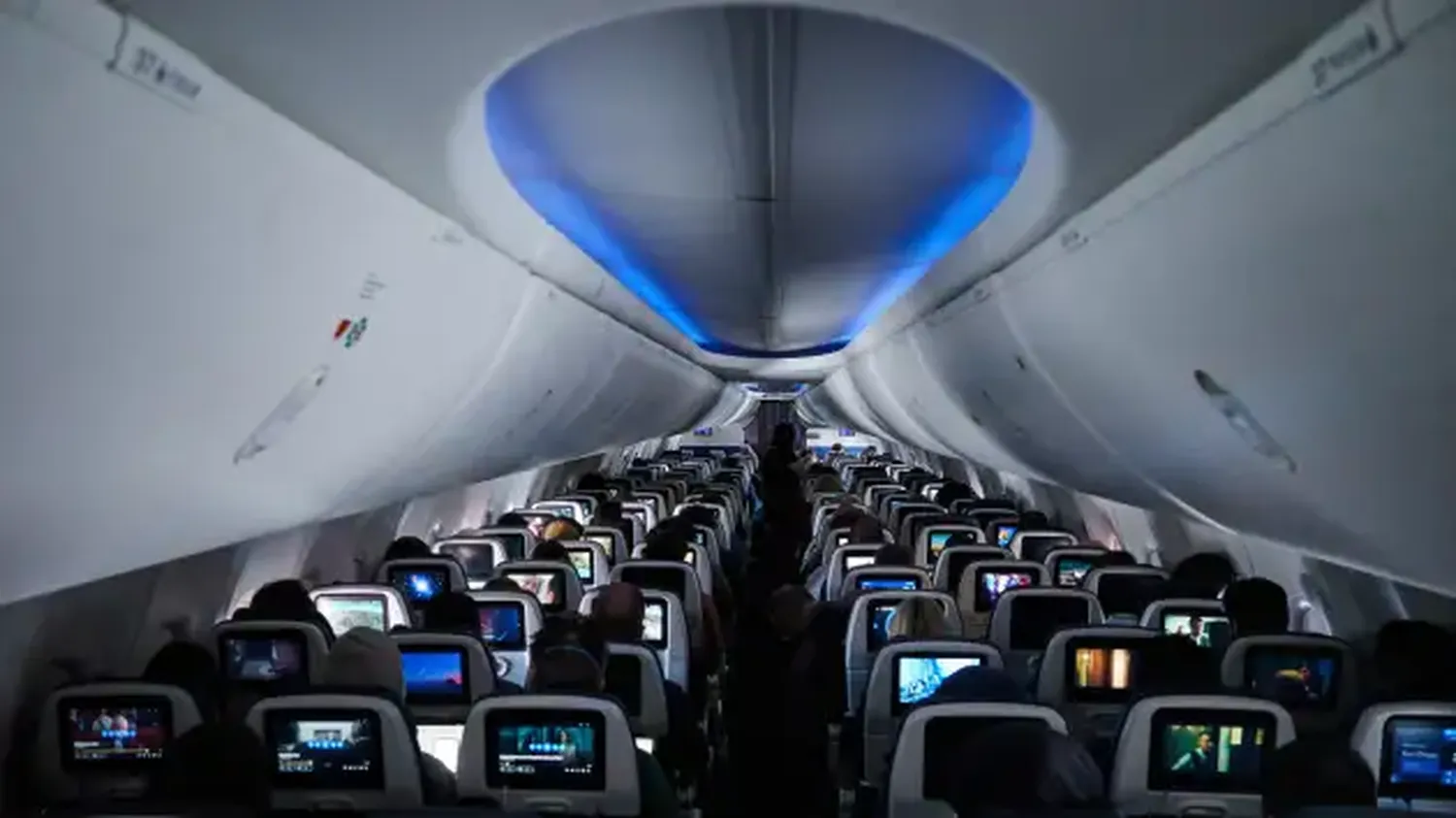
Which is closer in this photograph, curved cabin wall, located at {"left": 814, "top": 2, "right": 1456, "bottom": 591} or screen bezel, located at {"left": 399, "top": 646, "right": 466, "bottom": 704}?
curved cabin wall, located at {"left": 814, "top": 2, "right": 1456, "bottom": 591}

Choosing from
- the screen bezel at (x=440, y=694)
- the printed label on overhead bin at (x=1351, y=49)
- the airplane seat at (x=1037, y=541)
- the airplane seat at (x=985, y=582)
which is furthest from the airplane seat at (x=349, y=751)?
the airplane seat at (x=1037, y=541)

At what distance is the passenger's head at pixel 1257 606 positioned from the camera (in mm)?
9172

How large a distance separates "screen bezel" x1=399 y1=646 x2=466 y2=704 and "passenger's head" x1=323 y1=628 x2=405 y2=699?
29.3 inches

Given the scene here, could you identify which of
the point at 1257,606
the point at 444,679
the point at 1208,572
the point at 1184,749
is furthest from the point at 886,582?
the point at 1184,749

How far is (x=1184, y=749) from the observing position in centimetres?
557

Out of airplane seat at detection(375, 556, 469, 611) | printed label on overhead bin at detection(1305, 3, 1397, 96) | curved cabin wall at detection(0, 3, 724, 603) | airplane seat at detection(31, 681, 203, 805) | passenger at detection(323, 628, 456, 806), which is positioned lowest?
airplane seat at detection(31, 681, 203, 805)

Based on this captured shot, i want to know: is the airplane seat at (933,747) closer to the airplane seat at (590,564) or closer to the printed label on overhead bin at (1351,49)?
the printed label on overhead bin at (1351,49)

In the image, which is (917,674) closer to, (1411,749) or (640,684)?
(640,684)

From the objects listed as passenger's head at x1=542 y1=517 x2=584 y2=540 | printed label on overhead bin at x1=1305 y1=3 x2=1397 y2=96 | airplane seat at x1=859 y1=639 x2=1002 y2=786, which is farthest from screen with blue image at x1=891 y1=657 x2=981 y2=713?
passenger's head at x1=542 y1=517 x2=584 y2=540

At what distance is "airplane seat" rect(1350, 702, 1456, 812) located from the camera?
5512 mm

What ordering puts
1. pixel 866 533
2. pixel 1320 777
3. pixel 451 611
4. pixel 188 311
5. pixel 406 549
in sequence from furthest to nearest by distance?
pixel 866 533
pixel 406 549
pixel 451 611
pixel 1320 777
pixel 188 311

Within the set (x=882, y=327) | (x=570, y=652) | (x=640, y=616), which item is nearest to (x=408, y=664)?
(x=570, y=652)

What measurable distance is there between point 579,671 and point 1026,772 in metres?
2.14

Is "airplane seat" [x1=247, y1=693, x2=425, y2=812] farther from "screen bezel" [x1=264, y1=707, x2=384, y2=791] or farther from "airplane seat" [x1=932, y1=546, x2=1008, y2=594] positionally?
"airplane seat" [x1=932, y1=546, x2=1008, y2=594]
